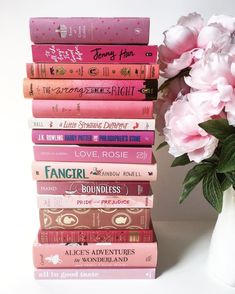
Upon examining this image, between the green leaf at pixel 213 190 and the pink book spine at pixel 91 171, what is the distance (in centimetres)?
9

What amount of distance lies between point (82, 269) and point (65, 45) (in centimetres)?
41

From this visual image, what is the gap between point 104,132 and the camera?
655mm

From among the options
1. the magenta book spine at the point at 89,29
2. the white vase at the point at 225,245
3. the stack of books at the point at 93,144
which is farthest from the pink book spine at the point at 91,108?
the white vase at the point at 225,245

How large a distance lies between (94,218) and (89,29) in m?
0.34

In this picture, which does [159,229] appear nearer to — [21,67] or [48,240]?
[48,240]

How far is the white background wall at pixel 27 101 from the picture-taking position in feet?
2.65

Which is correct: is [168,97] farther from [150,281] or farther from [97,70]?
[150,281]

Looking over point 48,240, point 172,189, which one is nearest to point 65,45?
point 48,240

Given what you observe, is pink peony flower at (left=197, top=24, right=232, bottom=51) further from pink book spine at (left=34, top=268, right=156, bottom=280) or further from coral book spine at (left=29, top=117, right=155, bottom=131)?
pink book spine at (left=34, top=268, right=156, bottom=280)

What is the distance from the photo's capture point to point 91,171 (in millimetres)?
669

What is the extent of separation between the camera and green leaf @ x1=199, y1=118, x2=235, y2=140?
566 millimetres

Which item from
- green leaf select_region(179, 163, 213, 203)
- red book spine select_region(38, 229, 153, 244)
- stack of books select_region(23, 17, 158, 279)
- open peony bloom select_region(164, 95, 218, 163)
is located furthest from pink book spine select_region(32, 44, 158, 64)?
red book spine select_region(38, 229, 153, 244)

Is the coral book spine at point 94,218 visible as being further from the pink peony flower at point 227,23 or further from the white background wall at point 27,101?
the pink peony flower at point 227,23

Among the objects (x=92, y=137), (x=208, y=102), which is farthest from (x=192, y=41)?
(x=92, y=137)
